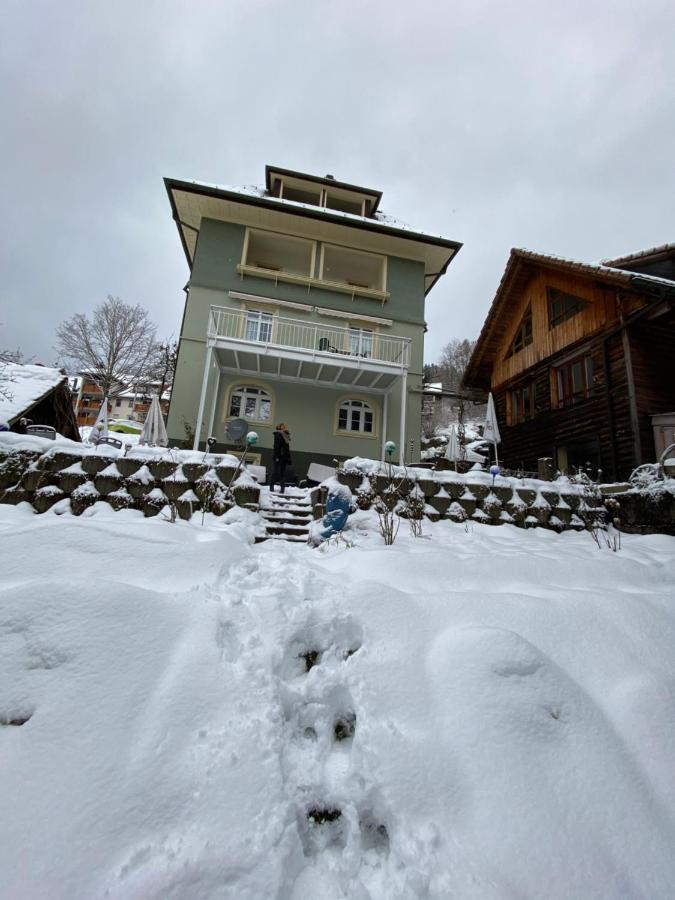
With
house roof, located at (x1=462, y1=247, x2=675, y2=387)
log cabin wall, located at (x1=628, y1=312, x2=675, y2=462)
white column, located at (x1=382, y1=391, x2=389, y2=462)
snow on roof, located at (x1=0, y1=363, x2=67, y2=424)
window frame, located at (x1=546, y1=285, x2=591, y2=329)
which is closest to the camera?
house roof, located at (x1=462, y1=247, x2=675, y2=387)

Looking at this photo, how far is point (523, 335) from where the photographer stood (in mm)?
14320

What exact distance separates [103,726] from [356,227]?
47.6 feet

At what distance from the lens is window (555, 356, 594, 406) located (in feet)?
37.3

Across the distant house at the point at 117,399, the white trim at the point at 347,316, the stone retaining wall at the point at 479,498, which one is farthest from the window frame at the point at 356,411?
the distant house at the point at 117,399

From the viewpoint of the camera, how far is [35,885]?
1.00 m

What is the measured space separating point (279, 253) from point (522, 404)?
1007cm

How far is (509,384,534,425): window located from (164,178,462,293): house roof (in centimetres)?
527

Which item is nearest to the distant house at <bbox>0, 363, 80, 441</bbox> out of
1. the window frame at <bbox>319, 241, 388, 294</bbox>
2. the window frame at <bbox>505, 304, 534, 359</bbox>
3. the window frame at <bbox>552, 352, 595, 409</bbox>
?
the window frame at <bbox>319, 241, 388, 294</bbox>

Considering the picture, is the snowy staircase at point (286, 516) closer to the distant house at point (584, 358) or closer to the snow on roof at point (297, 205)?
the distant house at point (584, 358)

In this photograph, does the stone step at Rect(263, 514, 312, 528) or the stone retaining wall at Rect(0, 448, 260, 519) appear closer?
the stone retaining wall at Rect(0, 448, 260, 519)

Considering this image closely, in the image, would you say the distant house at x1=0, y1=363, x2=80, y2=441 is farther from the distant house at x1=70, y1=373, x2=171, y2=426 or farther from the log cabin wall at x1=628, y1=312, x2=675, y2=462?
the log cabin wall at x1=628, y1=312, x2=675, y2=462

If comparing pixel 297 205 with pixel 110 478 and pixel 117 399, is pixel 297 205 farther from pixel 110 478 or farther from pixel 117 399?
pixel 117 399

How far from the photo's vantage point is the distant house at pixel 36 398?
388 inches

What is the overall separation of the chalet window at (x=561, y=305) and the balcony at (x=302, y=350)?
480 centimetres
